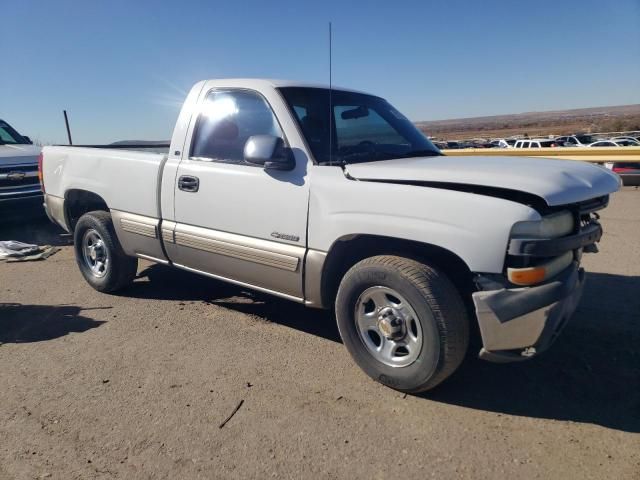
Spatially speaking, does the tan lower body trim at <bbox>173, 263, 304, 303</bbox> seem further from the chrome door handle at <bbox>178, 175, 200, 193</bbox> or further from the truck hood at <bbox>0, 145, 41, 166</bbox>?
the truck hood at <bbox>0, 145, 41, 166</bbox>

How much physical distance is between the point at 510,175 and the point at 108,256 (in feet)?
12.7

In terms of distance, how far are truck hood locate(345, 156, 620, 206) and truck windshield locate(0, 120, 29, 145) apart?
8286mm

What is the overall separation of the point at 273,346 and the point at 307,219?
3.68ft

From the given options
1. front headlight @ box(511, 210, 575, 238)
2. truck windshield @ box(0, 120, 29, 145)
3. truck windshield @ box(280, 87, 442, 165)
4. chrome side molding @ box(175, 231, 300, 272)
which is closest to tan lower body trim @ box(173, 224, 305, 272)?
chrome side molding @ box(175, 231, 300, 272)

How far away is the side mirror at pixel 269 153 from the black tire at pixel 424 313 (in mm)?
884

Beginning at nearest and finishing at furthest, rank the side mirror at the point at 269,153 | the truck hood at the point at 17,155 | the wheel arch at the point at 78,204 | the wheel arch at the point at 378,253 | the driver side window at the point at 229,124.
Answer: the wheel arch at the point at 378,253 < the side mirror at the point at 269,153 < the driver side window at the point at 229,124 < the wheel arch at the point at 78,204 < the truck hood at the point at 17,155

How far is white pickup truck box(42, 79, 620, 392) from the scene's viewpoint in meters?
2.60

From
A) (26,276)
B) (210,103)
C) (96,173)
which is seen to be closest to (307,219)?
(210,103)

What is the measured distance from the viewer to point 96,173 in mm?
4723

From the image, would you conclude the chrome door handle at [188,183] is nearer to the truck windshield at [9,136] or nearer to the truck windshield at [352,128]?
the truck windshield at [352,128]

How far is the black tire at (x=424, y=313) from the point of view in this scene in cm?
275

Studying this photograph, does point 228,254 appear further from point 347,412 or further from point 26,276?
point 26,276

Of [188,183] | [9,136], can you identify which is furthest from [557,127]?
[188,183]

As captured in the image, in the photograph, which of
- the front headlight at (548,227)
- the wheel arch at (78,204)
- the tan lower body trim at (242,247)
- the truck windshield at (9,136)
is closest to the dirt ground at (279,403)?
the tan lower body trim at (242,247)
